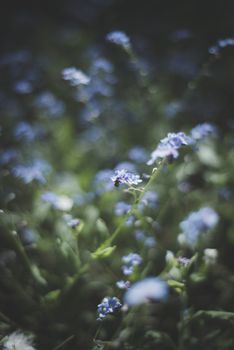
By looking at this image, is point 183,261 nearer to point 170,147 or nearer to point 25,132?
point 170,147

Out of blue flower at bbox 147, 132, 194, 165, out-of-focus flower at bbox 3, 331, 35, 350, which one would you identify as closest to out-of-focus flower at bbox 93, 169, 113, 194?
blue flower at bbox 147, 132, 194, 165

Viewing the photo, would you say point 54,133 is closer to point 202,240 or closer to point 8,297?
point 8,297

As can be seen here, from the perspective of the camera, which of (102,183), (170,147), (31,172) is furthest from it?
(102,183)

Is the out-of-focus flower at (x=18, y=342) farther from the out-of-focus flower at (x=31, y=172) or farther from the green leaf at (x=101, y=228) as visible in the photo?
the out-of-focus flower at (x=31, y=172)

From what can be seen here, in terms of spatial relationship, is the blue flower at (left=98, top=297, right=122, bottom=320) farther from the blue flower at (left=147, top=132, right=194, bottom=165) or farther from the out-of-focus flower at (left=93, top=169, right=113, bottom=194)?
the out-of-focus flower at (left=93, top=169, right=113, bottom=194)

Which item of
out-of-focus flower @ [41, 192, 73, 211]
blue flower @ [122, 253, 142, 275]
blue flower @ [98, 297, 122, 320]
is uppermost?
out-of-focus flower @ [41, 192, 73, 211]

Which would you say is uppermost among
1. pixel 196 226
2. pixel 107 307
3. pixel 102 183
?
pixel 102 183

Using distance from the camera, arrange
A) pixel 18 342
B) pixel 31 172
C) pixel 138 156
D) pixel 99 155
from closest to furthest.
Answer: pixel 18 342
pixel 31 172
pixel 138 156
pixel 99 155

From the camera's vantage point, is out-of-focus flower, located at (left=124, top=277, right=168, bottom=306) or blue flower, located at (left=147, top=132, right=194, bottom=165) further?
blue flower, located at (left=147, top=132, right=194, bottom=165)

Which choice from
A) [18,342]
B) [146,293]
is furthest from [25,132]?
[146,293]
